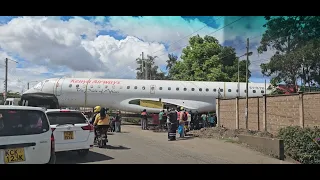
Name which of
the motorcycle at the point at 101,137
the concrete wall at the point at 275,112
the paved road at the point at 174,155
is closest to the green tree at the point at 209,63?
the concrete wall at the point at 275,112

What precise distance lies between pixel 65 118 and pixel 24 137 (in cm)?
382

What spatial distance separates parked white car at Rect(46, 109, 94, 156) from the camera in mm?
9398

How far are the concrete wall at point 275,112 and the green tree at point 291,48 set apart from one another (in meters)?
2.98

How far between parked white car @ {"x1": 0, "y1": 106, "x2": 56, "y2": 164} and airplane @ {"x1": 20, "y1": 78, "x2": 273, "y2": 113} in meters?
19.9

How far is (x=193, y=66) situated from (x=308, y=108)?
3117 cm

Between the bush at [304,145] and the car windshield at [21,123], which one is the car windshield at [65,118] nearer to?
the car windshield at [21,123]

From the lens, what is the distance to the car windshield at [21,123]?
611 cm

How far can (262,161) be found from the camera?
967 cm

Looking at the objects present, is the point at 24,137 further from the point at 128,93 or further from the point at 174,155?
the point at 128,93

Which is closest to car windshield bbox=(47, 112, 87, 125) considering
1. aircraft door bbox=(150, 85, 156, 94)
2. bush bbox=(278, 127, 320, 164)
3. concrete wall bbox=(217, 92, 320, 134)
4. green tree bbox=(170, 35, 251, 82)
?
bush bbox=(278, 127, 320, 164)

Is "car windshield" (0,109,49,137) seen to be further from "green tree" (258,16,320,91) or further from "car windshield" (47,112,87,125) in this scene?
"green tree" (258,16,320,91)

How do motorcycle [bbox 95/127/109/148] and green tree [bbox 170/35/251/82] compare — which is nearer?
motorcycle [bbox 95/127/109/148]
